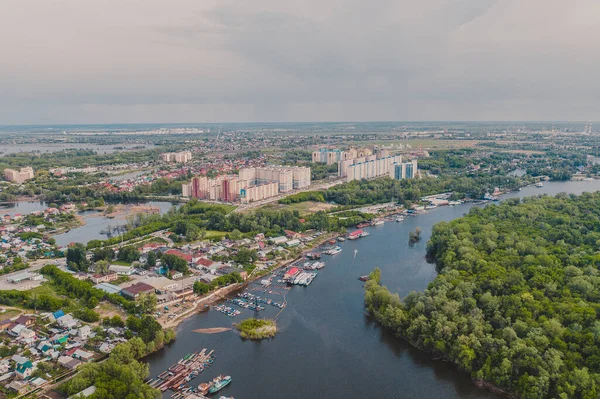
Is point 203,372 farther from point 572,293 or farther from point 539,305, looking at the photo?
point 572,293

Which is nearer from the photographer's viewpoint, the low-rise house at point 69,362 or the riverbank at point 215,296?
the low-rise house at point 69,362

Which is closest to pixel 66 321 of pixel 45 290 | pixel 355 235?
pixel 45 290

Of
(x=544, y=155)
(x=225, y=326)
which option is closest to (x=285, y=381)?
(x=225, y=326)

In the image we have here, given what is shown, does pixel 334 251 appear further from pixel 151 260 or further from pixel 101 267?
pixel 101 267

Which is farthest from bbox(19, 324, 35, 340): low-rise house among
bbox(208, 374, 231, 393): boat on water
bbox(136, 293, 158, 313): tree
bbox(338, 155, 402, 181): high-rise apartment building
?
bbox(338, 155, 402, 181): high-rise apartment building

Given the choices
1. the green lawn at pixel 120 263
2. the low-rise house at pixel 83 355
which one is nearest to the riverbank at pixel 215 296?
the low-rise house at pixel 83 355

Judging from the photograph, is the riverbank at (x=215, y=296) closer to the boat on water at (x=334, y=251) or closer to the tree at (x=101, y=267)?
the boat on water at (x=334, y=251)
